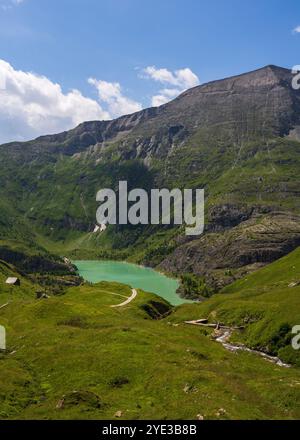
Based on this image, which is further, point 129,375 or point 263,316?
point 263,316

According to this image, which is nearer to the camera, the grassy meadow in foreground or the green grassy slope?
the grassy meadow in foreground

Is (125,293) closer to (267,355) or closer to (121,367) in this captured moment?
(267,355)

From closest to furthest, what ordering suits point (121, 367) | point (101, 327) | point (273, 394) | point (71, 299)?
1. point (273, 394)
2. point (121, 367)
3. point (101, 327)
4. point (71, 299)

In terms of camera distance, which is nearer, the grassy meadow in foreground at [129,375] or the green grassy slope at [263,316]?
the grassy meadow in foreground at [129,375]

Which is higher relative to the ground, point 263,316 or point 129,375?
point 129,375
